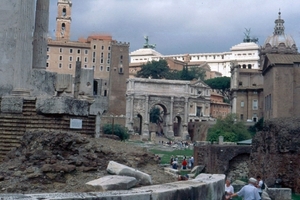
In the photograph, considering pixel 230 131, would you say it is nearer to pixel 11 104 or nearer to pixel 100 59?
pixel 100 59

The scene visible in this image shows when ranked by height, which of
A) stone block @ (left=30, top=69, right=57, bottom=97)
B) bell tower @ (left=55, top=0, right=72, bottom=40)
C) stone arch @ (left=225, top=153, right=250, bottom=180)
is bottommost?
stone arch @ (left=225, top=153, right=250, bottom=180)

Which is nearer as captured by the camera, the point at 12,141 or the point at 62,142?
the point at 62,142

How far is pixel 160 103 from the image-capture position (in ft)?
225

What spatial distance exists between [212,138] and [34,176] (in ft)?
140

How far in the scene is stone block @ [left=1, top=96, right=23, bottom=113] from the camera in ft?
28.5

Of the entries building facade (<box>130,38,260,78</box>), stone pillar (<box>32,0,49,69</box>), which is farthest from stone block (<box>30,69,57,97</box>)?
building facade (<box>130,38,260,78</box>)

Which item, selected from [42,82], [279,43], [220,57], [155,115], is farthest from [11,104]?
[220,57]

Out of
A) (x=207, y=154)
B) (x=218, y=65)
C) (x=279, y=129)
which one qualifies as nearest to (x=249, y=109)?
(x=207, y=154)

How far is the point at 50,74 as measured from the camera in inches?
414

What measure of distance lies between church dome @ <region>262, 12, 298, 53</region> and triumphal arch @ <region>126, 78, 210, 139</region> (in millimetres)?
13303

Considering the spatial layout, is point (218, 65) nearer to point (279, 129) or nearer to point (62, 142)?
point (279, 129)

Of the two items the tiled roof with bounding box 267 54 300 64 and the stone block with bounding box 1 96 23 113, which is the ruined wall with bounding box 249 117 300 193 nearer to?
the stone block with bounding box 1 96 23 113

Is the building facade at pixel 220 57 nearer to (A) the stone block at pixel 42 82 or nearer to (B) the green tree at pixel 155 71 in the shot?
(B) the green tree at pixel 155 71

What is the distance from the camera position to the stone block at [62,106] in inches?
323
